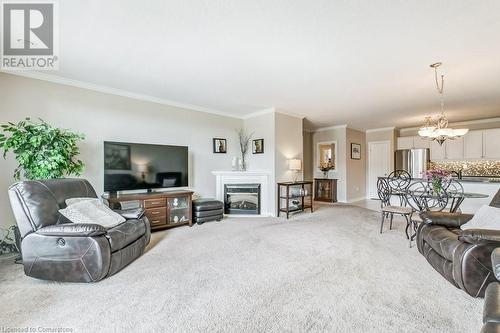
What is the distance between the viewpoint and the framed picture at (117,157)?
12.2 feet

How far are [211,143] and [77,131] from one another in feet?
8.26

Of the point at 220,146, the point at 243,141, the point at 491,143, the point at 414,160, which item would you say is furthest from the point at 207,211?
the point at 491,143

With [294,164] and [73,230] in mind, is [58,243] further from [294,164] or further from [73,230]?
[294,164]

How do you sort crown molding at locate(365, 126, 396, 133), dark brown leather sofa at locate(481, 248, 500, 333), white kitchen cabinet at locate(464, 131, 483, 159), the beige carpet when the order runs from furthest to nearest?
crown molding at locate(365, 126, 396, 133), white kitchen cabinet at locate(464, 131, 483, 159), the beige carpet, dark brown leather sofa at locate(481, 248, 500, 333)

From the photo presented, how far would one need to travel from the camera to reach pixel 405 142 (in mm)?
7469

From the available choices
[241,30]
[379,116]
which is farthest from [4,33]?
[379,116]

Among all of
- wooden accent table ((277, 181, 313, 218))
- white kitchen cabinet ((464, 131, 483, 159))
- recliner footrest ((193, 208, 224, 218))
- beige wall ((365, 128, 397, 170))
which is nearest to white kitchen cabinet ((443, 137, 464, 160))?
white kitchen cabinet ((464, 131, 483, 159))

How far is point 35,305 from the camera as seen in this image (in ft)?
6.05

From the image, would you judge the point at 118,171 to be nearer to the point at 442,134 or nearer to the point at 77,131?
the point at 77,131

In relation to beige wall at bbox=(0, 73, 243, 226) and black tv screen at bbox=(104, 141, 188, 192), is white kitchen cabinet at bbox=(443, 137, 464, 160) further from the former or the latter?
black tv screen at bbox=(104, 141, 188, 192)

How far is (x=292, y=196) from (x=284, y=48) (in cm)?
353

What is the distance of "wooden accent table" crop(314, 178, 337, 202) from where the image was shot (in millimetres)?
7434

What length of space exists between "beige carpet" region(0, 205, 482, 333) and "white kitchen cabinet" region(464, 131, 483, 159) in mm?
5179

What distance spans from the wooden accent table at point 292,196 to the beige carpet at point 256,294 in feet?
6.45
